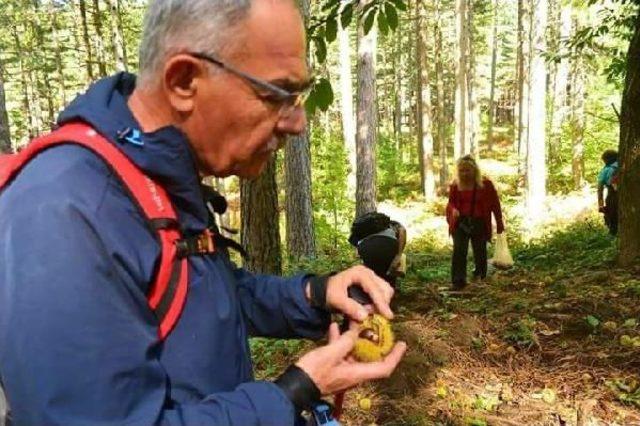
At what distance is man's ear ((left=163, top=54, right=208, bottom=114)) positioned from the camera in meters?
1.38

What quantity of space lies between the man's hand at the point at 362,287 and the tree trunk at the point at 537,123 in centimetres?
1734

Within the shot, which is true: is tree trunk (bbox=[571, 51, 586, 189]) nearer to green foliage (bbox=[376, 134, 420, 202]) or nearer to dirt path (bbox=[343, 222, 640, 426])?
green foliage (bbox=[376, 134, 420, 202])

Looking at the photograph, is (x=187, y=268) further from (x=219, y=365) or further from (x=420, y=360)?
(x=420, y=360)

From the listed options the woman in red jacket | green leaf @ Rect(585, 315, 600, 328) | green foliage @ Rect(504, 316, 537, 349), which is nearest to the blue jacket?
green foliage @ Rect(504, 316, 537, 349)

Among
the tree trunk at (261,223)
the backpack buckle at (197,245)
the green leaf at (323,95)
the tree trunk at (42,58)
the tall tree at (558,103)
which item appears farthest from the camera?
the tall tree at (558,103)

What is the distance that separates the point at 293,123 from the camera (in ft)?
5.32

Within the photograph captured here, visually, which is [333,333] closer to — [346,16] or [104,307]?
[104,307]

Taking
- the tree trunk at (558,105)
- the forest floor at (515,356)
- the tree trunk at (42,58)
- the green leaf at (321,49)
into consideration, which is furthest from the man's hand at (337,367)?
the tree trunk at (558,105)

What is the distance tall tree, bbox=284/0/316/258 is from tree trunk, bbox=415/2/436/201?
13.7 meters

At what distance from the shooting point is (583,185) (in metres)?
25.0

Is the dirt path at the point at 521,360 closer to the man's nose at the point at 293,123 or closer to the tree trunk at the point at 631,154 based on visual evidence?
the tree trunk at the point at 631,154

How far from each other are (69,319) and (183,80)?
0.65 meters

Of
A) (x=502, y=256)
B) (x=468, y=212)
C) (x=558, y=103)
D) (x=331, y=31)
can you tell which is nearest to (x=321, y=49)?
(x=331, y=31)

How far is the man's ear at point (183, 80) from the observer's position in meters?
1.38
